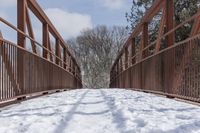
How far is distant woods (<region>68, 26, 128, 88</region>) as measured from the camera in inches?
1676

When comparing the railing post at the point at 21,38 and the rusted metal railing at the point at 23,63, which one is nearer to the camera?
the rusted metal railing at the point at 23,63

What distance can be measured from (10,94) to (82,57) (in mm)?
37387

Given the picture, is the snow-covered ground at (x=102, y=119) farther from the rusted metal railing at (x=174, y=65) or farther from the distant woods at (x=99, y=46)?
the distant woods at (x=99, y=46)

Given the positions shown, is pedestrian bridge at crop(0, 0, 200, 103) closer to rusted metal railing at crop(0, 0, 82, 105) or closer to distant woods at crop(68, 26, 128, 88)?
rusted metal railing at crop(0, 0, 82, 105)

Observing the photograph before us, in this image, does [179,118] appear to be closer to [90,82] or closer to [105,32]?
[105,32]

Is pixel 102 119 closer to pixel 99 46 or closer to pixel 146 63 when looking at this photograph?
pixel 146 63

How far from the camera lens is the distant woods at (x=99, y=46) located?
4256 cm

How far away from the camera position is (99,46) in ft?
139

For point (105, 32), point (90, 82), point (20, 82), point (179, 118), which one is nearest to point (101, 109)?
point (179, 118)

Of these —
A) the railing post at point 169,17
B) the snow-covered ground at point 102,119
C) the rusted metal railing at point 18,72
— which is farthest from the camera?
the railing post at point 169,17

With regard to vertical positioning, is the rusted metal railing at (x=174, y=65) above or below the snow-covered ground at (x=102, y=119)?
above

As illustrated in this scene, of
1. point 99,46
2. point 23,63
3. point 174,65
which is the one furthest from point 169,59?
point 99,46

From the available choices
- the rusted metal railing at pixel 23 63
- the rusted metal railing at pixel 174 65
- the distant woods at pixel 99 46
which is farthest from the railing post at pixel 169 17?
the distant woods at pixel 99 46

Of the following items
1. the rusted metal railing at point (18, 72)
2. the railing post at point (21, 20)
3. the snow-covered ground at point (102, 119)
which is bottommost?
the snow-covered ground at point (102, 119)
